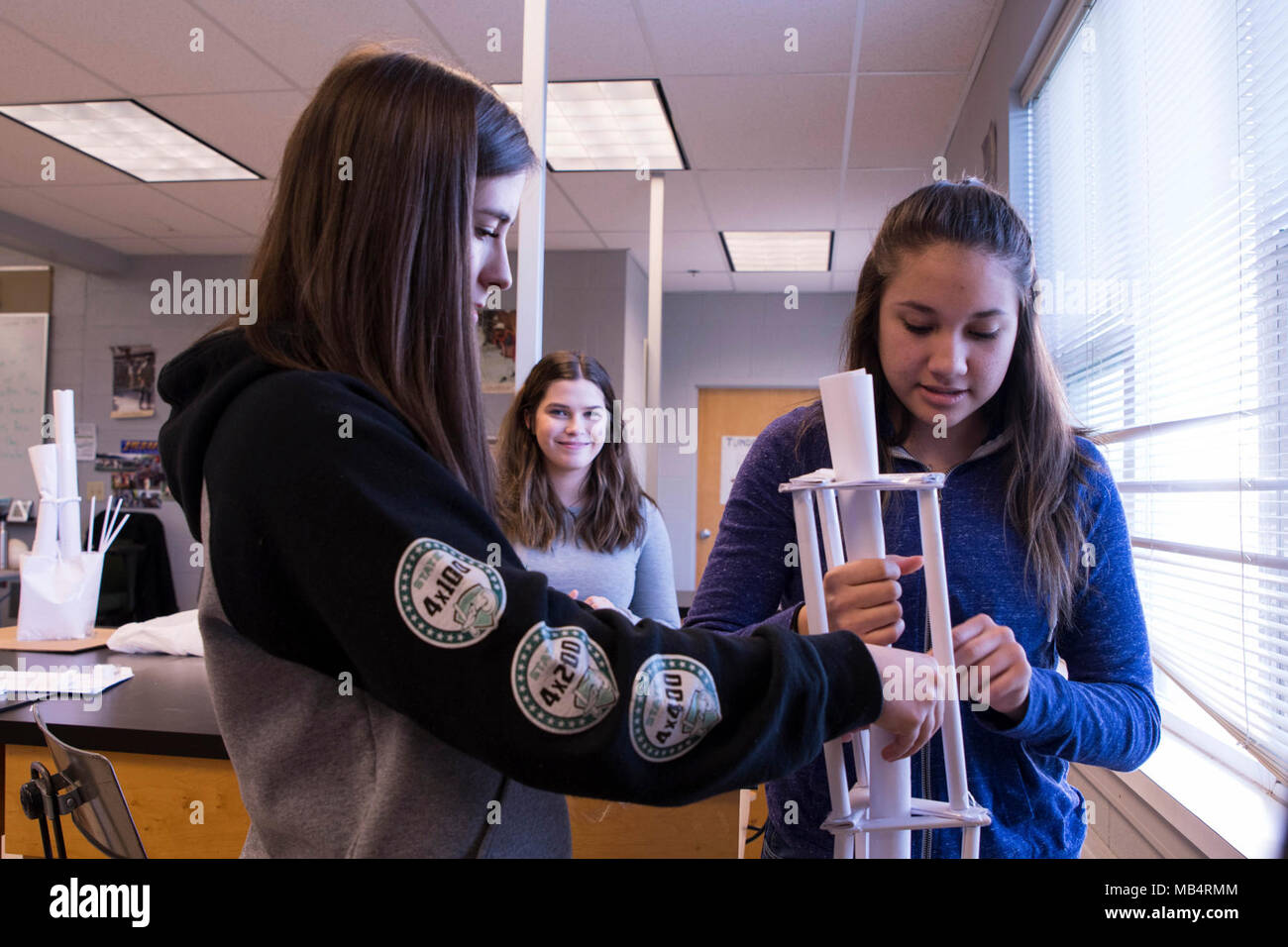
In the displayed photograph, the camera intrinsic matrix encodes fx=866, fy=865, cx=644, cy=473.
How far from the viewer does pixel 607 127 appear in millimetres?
3480

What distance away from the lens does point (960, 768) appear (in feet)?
1.85

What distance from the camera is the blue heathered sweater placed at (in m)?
0.72

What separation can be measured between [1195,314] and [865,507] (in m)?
1.16

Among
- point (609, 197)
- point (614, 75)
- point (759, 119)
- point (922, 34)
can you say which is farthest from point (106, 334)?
point (922, 34)

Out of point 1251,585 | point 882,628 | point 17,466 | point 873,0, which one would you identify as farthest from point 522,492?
point 17,466

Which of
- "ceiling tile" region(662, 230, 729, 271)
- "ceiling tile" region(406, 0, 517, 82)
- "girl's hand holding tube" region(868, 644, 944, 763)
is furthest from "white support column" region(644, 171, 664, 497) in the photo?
"girl's hand holding tube" region(868, 644, 944, 763)

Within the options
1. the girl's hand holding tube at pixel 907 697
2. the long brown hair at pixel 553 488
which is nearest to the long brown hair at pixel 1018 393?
the girl's hand holding tube at pixel 907 697

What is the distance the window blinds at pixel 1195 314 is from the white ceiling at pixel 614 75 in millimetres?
925

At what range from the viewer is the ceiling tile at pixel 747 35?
2.60 m

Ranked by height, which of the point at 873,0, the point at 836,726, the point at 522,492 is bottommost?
the point at 836,726

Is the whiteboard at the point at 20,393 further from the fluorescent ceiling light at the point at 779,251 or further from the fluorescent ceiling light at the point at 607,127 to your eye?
the fluorescent ceiling light at the point at 779,251
